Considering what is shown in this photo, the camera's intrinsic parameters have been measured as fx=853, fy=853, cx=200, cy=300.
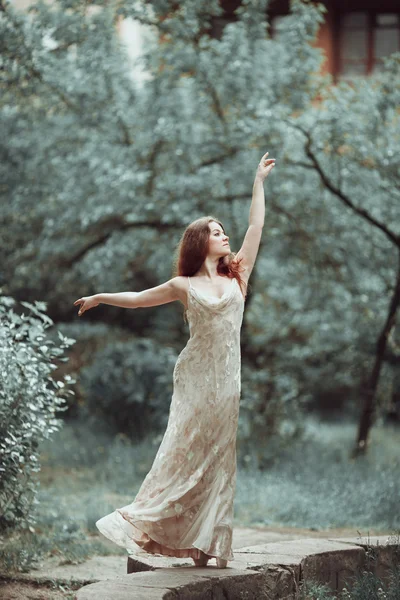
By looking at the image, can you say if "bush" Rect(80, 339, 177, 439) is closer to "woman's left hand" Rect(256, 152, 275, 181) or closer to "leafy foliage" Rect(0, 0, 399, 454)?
"leafy foliage" Rect(0, 0, 399, 454)

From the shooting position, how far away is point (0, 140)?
413 inches

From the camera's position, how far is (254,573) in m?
4.19

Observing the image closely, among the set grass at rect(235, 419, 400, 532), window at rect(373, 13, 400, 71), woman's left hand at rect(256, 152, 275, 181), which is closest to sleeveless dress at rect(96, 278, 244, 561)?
woman's left hand at rect(256, 152, 275, 181)

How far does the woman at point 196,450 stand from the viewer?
13.8ft

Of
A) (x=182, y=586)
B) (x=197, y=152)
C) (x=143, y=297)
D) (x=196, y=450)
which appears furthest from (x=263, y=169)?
(x=197, y=152)

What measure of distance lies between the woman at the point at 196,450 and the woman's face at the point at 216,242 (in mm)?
190

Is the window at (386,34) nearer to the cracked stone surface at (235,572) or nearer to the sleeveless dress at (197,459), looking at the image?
the cracked stone surface at (235,572)

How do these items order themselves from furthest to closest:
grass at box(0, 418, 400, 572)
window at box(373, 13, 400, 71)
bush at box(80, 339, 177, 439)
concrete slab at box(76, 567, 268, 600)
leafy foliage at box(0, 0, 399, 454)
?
window at box(373, 13, 400, 71), bush at box(80, 339, 177, 439), leafy foliage at box(0, 0, 399, 454), grass at box(0, 418, 400, 572), concrete slab at box(76, 567, 268, 600)

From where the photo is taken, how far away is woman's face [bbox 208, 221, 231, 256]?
446 centimetres

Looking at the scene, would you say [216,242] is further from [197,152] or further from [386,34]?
[386,34]

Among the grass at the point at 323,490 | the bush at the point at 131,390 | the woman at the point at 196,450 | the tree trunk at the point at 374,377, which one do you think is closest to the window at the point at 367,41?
the bush at the point at 131,390

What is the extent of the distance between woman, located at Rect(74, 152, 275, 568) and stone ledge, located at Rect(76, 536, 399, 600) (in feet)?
0.49

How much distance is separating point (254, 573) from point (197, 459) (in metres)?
0.62

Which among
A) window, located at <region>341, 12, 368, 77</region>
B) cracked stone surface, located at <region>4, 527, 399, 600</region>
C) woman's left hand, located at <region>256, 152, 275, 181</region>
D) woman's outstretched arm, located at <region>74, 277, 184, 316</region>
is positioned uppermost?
window, located at <region>341, 12, 368, 77</region>
